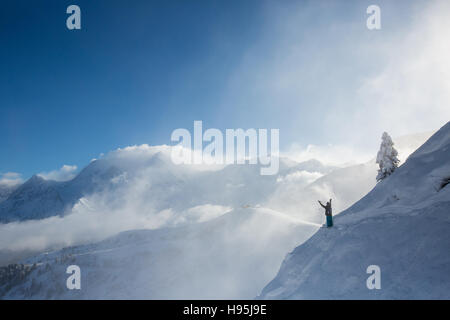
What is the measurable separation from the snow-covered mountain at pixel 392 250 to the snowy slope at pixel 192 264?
33176mm

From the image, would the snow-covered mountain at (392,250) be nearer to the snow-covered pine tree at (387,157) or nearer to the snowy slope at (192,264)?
the snow-covered pine tree at (387,157)

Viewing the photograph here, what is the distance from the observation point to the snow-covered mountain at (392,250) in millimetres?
12633

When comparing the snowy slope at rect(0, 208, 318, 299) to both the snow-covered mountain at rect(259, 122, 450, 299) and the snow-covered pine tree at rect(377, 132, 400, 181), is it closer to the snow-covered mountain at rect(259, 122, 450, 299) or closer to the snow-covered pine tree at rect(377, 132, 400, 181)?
the snow-covered pine tree at rect(377, 132, 400, 181)

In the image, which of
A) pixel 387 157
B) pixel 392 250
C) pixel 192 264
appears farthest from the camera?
pixel 192 264

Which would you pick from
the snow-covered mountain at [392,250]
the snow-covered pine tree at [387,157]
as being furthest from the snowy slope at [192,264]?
the snow-covered mountain at [392,250]

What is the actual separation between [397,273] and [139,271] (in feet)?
228

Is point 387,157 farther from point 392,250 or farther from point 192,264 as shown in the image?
point 192,264

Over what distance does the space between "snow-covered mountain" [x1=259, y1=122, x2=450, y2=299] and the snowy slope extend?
109 feet

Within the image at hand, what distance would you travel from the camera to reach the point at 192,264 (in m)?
63.9

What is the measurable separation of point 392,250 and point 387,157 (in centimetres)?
2454

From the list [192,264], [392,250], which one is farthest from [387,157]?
[192,264]
